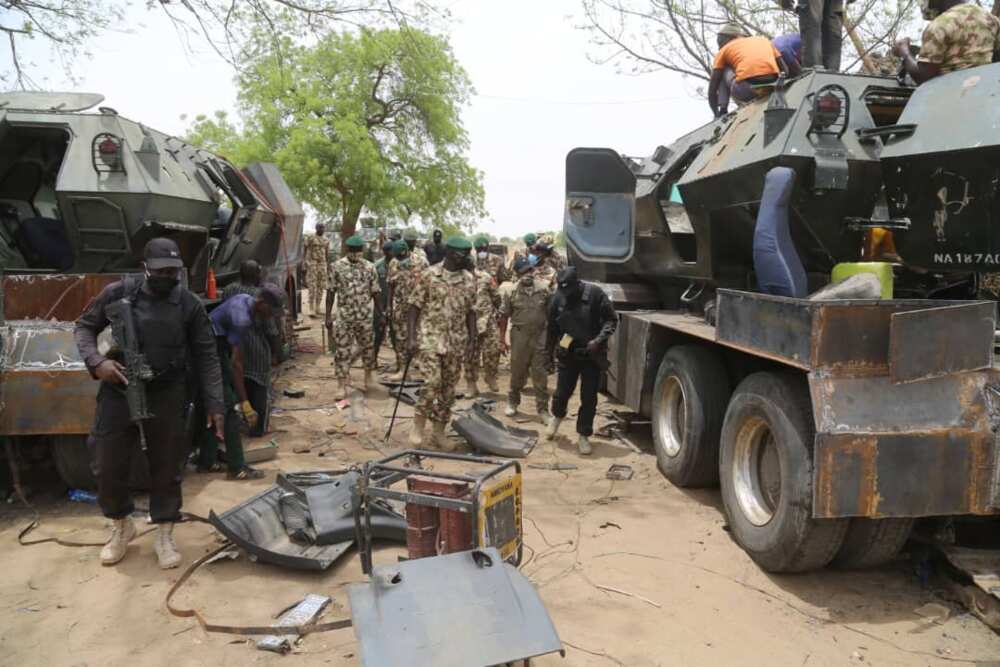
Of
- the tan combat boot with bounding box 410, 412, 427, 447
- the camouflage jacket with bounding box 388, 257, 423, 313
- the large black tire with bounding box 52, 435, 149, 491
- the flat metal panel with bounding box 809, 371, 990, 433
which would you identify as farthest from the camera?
the camouflage jacket with bounding box 388, 257, 423, 313

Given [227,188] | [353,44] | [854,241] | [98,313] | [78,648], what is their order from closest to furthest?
[78,648], [98,313], [854,241], [227,188], [353,44]

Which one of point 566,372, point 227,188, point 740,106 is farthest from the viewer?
point 227,188

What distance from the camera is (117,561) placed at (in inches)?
163

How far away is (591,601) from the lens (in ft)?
12.3

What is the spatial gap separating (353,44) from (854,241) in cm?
2348

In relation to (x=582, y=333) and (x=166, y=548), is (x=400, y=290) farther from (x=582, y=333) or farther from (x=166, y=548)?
(x=166, y=548)

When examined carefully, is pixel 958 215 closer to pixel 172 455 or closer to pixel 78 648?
pixel 172 455

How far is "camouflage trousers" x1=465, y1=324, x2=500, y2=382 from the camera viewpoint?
8859mm

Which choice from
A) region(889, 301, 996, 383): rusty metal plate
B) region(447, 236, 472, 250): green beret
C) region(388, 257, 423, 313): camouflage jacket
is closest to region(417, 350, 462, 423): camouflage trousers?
region(447, 236, 472, 250): green beret

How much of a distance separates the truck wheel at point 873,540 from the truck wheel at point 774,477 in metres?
0.16

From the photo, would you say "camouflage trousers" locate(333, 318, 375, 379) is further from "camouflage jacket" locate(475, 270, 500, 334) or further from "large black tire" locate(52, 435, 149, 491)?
"large black tire" locate(52, 435, 149, 491)

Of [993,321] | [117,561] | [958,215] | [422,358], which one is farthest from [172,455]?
[958,215]

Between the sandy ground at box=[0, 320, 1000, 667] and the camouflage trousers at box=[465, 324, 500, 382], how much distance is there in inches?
148

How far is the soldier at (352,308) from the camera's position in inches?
321
